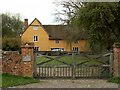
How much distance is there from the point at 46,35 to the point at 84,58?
197 feet

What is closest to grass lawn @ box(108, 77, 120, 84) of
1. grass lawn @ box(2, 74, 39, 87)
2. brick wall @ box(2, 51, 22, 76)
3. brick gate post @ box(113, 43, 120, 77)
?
brick gate post @ box(113, 43, 120, 77)

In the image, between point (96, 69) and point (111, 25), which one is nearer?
point (96, 69)

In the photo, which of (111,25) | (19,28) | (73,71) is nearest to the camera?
(73,71)

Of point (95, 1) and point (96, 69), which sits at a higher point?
point (95, 1)

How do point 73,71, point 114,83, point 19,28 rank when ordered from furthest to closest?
point 19,28
point 73,71
point 114,83

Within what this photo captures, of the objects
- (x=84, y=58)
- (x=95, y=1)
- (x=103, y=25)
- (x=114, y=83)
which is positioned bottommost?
(x=114, y=83)

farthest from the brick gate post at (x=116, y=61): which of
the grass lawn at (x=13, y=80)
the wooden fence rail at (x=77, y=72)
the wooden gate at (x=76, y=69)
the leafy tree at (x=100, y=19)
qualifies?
the grass lawn at (x=13, y=80)

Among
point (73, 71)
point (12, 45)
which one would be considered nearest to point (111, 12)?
Answer: point (73, 71)

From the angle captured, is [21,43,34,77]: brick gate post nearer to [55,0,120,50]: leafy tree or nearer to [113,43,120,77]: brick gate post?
[113,43,120,77]: brick gate post

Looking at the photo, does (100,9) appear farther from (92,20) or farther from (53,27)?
(53,27)

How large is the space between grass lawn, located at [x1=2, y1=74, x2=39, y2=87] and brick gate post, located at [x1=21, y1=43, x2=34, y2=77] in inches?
13.1

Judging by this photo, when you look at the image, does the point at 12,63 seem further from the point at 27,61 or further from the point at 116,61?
the point at 116,61

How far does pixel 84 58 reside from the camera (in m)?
14.8

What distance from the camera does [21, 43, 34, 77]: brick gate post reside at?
13773 millimetres
